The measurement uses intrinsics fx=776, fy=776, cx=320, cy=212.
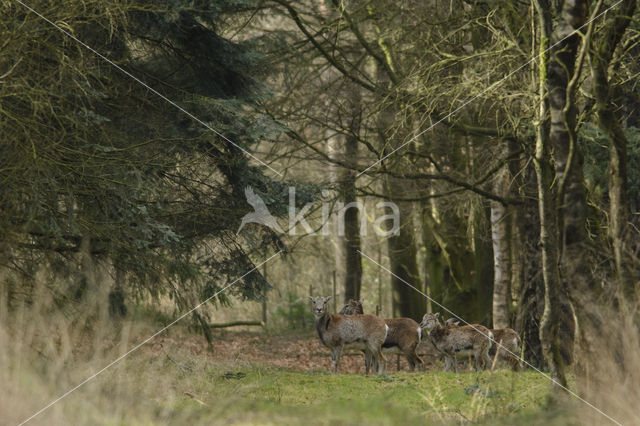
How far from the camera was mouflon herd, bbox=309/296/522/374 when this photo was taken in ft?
43.1

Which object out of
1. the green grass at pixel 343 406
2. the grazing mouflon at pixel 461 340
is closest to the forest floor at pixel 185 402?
the green grass at pixel 343 406

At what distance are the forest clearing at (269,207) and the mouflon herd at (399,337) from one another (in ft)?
0.12

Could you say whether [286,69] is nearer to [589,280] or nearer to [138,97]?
[138,97]

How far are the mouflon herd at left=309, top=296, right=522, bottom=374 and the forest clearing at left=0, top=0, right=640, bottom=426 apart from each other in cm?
4

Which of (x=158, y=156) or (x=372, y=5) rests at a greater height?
(x=372, y=5)

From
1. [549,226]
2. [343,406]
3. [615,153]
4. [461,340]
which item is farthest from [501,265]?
[343,406]

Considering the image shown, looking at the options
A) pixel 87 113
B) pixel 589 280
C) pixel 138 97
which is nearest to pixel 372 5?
pixel 138 97

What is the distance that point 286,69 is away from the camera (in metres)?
16.9

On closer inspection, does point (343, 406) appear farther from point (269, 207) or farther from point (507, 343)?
point (269, 207)

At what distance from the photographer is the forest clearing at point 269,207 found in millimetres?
7453

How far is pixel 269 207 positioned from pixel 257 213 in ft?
0.80

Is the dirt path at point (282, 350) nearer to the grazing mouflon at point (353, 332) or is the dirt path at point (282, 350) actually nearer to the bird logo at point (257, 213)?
the grazing mouflon at point (353, 332)

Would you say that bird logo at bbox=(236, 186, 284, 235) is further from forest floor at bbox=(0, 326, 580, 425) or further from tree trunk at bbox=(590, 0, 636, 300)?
tree trunk at bbox=(590, 0, 636, 300)

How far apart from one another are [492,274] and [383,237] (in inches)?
153
